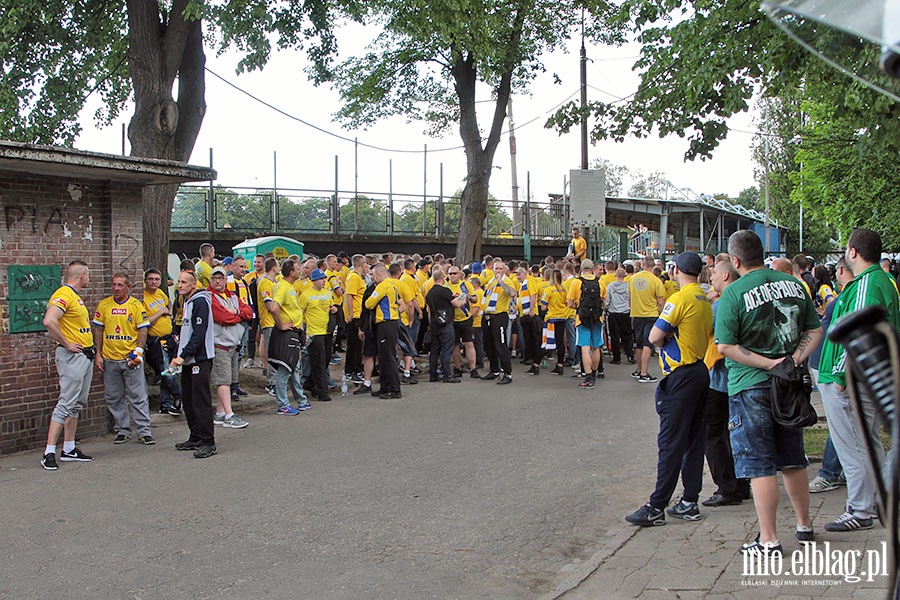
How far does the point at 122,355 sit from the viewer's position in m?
9.05

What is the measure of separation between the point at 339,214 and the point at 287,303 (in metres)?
16.5

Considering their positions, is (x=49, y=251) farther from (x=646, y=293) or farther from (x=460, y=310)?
(x=646, y=293)

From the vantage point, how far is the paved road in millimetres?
5121

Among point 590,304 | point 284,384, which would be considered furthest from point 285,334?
point 590,304

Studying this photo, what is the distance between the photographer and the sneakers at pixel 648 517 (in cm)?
596

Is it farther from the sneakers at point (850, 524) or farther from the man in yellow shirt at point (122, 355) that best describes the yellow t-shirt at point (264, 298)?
the sneakers at point (850, 524)

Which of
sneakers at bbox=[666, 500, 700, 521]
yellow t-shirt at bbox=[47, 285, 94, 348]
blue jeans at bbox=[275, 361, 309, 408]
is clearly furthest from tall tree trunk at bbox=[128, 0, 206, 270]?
sneakers at bbox=[666, 500, 700, 521]

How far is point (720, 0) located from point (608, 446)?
5.33 meters

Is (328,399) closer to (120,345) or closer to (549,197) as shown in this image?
(120,345)

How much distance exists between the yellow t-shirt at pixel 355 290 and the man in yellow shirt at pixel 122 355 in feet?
14.0

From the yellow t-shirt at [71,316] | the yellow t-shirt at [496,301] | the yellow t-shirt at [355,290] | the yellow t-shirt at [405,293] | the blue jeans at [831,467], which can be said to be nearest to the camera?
the blue jeans at [831,467]

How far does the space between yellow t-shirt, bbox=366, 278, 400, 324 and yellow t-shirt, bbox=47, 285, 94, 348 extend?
467 cm

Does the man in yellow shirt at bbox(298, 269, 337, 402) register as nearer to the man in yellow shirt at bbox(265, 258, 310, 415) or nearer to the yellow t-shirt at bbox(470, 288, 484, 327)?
the man in yellow shirt at bbox(265, 258, 310, 415)

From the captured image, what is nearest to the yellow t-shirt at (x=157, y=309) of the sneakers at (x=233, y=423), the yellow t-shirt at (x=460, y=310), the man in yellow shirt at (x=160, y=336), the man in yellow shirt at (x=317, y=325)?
the man in yellow shirt at (x=160, y=336)
